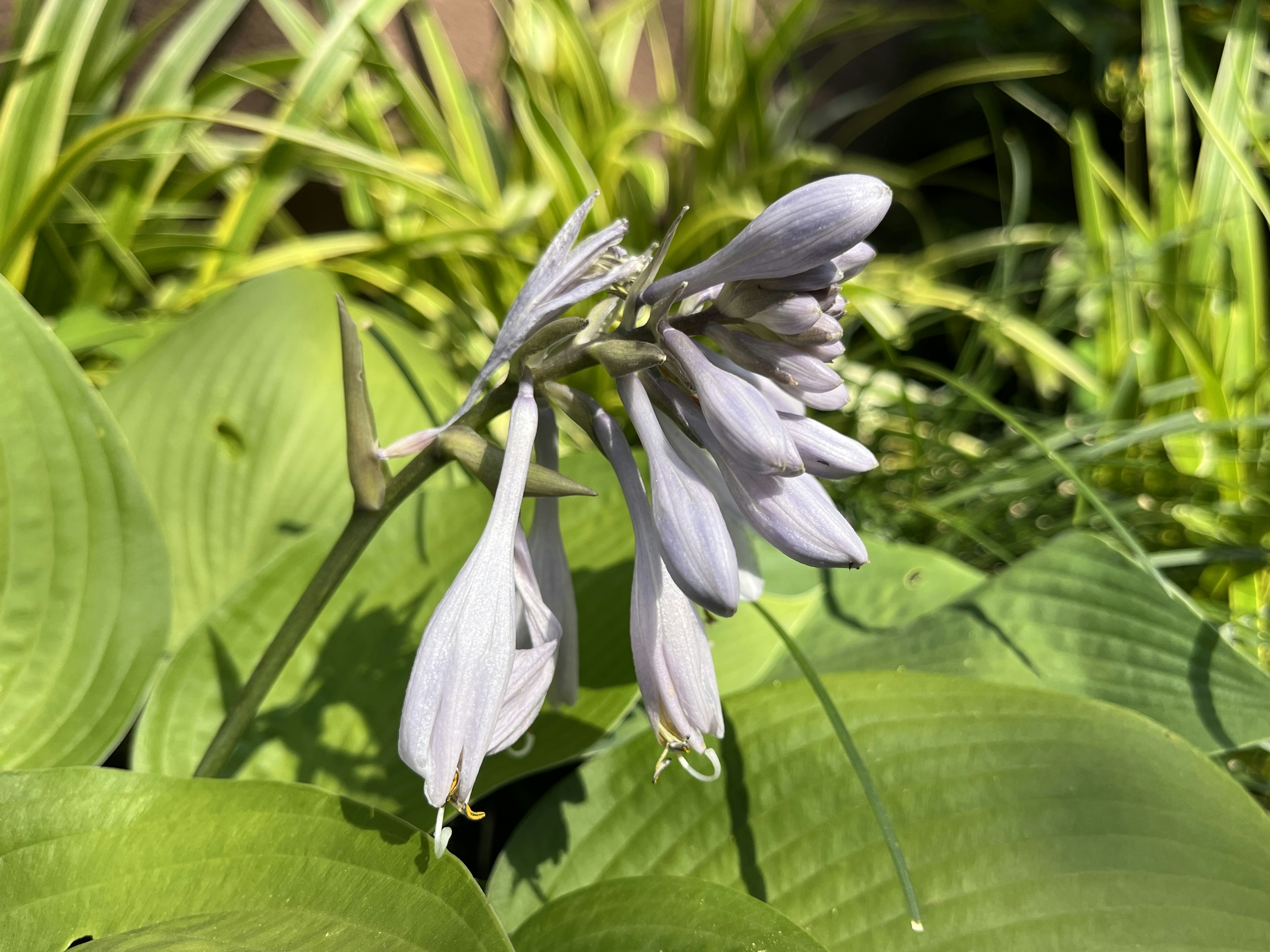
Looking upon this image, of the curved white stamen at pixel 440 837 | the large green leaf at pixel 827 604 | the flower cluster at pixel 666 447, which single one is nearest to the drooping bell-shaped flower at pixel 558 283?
the flower cluster at pixel 666 447

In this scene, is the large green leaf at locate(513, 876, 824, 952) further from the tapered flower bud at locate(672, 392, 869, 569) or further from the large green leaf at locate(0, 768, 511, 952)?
the tapered flower bud at locate(672, 392, 869, 569)

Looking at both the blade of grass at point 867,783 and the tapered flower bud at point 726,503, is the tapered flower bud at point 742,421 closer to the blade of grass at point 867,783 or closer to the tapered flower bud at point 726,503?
the tapered flower bud at point 726,503

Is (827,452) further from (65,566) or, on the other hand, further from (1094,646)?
(65,566)

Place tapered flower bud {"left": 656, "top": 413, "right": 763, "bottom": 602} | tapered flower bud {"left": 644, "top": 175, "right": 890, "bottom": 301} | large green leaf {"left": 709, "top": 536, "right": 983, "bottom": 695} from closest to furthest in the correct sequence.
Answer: tapered flower bud {"left": 644, "top": 175, "right": 890, "bottom": 301} < tapered flower bud {"left": 656, "top": 413, "right": 763, "bottom": 602} < large green leaf {"left": 709, "top": 536, "right": 983, "bottom": 695}

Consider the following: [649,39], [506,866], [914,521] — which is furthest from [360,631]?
[649,39]

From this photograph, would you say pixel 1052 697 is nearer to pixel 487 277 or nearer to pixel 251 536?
pixel 251 536

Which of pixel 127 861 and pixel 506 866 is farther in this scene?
pixel 506 866

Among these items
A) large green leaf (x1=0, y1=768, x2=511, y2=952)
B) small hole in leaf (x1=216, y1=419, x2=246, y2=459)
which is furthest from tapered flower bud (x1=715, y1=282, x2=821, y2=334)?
small hole in leaf (x1=216, y1=419, x2=246, y2=459)
